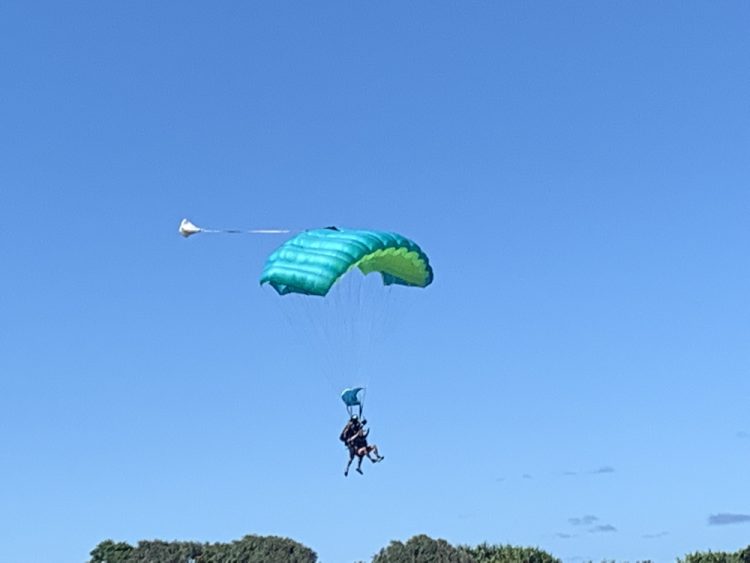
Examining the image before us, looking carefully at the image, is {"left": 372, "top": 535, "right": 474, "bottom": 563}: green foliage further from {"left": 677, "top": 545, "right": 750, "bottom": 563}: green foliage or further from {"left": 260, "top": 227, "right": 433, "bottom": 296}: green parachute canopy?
{"left": 260, "top": 227, "right": 433, "bottom": 296}: green parachute canopy

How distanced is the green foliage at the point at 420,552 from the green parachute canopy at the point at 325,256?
3902cm

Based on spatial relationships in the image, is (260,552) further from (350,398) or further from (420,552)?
(350,398)

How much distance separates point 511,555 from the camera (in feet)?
241

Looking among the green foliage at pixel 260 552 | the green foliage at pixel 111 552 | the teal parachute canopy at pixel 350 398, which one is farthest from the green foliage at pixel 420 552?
the teal parachute canopy at pixel 350 398

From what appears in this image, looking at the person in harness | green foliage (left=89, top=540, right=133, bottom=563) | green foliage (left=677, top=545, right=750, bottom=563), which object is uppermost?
green foliage (left=89, top=540, right=133, bottom=563)

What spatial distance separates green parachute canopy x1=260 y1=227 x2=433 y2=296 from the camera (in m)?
37.1

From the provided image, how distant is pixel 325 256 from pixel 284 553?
4789 cm

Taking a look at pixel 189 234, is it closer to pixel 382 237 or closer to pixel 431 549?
pixel 382 237

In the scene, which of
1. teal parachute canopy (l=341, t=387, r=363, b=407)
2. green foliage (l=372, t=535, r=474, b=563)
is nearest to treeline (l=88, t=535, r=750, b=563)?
green foliage (l=372, t=535, r=474, b=563)

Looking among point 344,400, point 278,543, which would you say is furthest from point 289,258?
point 278,543

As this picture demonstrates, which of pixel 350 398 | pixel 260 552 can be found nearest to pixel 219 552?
pixel 260 552

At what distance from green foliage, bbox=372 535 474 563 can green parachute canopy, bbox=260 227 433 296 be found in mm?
39015

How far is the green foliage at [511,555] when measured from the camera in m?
72.9

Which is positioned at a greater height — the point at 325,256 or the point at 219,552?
the point at 219,552
